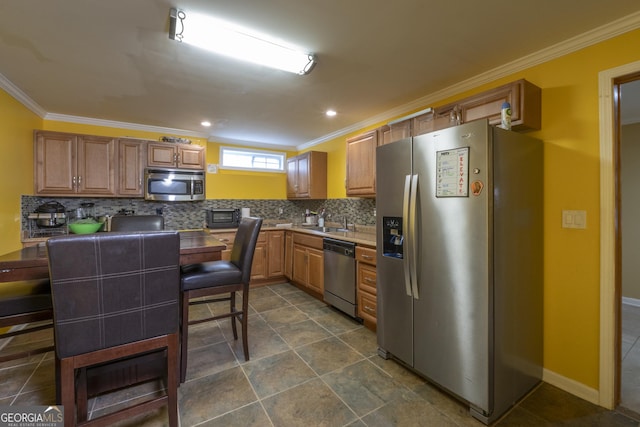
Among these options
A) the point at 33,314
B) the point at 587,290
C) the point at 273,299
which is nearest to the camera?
the point at 33,314

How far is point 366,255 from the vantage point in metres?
2.77

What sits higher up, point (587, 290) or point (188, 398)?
point (587, 290)

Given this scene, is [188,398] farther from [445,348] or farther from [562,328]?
[562,328]

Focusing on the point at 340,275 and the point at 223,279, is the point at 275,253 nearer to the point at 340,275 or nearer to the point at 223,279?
the point at 340,275

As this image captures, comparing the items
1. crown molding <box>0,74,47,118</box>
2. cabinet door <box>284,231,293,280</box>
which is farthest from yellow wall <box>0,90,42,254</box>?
cabinet door <box>284,231,293,280</box>

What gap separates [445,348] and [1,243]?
3937mm

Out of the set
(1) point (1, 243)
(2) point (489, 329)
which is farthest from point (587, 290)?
(1) point (1, 243)

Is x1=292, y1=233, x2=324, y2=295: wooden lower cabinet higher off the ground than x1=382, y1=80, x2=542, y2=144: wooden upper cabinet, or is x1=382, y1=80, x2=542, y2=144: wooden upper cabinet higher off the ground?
x1=382, y1=80, x2=542, y2=144: wooden upper cabinet

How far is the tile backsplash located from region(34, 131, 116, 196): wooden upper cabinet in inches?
11.6

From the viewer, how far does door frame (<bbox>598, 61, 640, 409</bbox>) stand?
1.73 meters

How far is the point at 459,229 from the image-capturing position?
68.1 inches

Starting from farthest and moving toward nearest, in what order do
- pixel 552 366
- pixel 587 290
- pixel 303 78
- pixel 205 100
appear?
pixel 205 100
pixel 303 78
pixel 552 366
pixel 587 290

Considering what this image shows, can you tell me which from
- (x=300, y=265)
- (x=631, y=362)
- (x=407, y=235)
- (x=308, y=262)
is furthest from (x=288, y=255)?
(x=631, y=362)

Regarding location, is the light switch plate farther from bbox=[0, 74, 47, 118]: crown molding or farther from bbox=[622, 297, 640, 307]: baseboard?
bbox=[0, 74, 47, 118]: crown molding
